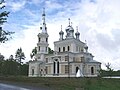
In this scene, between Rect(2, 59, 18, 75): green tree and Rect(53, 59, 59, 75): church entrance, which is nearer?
Rect(53, 59, 59, 75): church entrance

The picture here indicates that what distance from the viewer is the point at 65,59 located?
70125mm

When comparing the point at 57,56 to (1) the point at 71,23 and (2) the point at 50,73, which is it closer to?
(2) the point at 50,73

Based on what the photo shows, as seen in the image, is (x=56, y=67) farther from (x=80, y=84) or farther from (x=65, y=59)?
(x=80, y=84)

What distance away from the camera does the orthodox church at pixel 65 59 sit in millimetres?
69250

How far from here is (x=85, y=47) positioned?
7662 centimetres

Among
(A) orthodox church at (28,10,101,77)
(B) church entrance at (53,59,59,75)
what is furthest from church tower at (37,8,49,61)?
(B) church entrance at (53,59,59,75)

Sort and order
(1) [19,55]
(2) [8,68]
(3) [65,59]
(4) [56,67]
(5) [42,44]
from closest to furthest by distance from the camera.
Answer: (3) [65,59] < (4) [56,67] < (5) [42,44] < (2) [8,68] < (1) [19,55]

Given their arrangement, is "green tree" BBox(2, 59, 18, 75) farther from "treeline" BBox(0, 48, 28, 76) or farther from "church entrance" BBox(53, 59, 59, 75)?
"church entrance" BBox(53, 59, 59, 75)

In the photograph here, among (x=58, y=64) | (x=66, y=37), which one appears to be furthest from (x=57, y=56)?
(x=66, y=37)

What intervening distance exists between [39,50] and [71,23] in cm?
1417

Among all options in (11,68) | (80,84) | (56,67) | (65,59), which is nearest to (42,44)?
(56,67)

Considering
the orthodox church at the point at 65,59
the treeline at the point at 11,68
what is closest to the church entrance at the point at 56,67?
the orthodox church at the point at 65,59

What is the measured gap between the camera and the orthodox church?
69250 mm

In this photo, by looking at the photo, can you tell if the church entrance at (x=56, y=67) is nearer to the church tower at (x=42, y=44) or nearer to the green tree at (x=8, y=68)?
the church tower at (x=42, y=44)
